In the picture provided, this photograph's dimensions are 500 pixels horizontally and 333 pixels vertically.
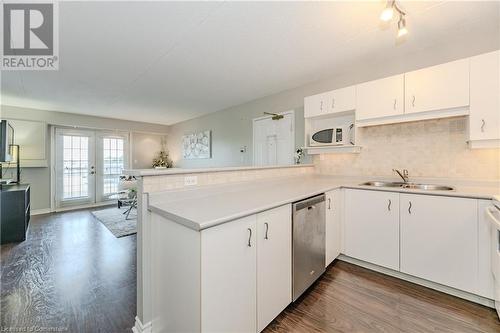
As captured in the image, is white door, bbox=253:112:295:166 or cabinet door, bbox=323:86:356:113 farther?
white door, bbox=253:112:295:166

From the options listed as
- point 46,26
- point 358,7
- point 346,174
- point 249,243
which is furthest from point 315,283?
point 46,26

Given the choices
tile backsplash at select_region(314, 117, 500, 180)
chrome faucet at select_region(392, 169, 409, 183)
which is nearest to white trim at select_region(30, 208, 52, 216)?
tile backsplash at select_region(314, 117, 500, 180)

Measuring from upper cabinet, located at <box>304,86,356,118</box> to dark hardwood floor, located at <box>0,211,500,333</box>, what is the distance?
6.29 ft

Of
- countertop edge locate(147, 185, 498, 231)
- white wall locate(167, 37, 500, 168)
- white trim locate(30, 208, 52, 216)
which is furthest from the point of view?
white trim locate(30, 208, 52, 216)

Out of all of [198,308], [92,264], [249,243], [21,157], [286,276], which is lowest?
[92,264]

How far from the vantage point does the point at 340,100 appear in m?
2.64

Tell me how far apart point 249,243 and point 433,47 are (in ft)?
9.72

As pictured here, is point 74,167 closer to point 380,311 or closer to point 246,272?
point 246,272

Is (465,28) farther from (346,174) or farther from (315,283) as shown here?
(315,283)

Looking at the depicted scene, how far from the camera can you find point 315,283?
1990 millimetres

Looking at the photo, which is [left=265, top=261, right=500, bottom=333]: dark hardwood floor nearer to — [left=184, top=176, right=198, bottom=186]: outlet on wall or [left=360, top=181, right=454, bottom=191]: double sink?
[left=360, top=181, right=454, bottom=191]: double sink

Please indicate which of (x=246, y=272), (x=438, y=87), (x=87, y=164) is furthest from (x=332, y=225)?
(x=87, y=164)

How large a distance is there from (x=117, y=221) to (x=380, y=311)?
450 centimetres

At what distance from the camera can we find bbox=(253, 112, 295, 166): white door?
3.68 metres
